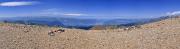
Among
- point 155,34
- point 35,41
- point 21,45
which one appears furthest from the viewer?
point 155,34

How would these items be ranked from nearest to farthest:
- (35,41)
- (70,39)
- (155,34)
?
(35,41), (70,39), (155,34)

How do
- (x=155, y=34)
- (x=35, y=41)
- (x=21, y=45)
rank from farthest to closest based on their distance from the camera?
(x=155, y=34), (x=35, y=41), (x=21, y=45)

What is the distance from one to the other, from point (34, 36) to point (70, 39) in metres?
1.90

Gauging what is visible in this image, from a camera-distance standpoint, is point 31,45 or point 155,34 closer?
point 31,45

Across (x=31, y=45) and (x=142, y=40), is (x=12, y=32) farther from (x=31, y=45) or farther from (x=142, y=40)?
(x=142, y=40)

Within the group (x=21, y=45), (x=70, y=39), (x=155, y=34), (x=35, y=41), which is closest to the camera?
(x=21, y=45)

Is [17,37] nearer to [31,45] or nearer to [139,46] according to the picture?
[31,45]

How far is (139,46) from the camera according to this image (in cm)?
1858

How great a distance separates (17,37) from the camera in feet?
65.5

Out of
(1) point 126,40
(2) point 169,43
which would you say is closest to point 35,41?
(1) point 126,40

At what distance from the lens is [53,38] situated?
807 inches

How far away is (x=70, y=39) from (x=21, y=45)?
3244mm

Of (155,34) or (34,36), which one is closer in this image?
(34,36)

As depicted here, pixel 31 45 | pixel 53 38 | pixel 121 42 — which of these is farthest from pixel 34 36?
pixel 121 42
